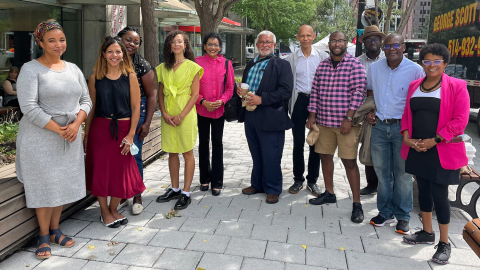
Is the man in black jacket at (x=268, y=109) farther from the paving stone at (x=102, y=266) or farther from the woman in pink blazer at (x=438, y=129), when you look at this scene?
the paving stone at (x=102, y=266)

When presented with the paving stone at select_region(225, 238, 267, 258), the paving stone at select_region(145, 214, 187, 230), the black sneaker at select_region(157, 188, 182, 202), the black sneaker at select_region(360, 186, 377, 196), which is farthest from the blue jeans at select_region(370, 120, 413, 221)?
the black sneaker at select_region(157, 188, 182, 202)

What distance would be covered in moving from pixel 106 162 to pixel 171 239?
0.94m

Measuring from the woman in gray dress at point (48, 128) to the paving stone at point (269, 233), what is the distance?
1.68 metres

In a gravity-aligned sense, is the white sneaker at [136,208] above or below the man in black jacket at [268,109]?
below

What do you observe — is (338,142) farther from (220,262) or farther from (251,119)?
(220,262)

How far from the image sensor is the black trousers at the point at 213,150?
16.1 ft

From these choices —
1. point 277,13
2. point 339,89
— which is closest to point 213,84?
point 339,89

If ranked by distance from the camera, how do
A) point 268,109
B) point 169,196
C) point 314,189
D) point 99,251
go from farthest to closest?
point 314,189, point 169,196, point 268,109, point 99,251

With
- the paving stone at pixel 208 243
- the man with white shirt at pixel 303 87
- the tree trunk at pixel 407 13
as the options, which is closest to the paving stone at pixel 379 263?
the paving stone at pixel 208 243

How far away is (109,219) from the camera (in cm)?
400

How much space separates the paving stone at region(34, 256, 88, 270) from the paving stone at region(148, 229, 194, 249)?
2.03 ft

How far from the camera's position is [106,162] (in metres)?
3.85

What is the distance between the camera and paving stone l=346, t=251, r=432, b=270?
3.31 metres

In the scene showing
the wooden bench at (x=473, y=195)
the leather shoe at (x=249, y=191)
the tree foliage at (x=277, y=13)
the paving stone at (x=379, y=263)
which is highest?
A: the tree foliage at (x=277, y=13)
